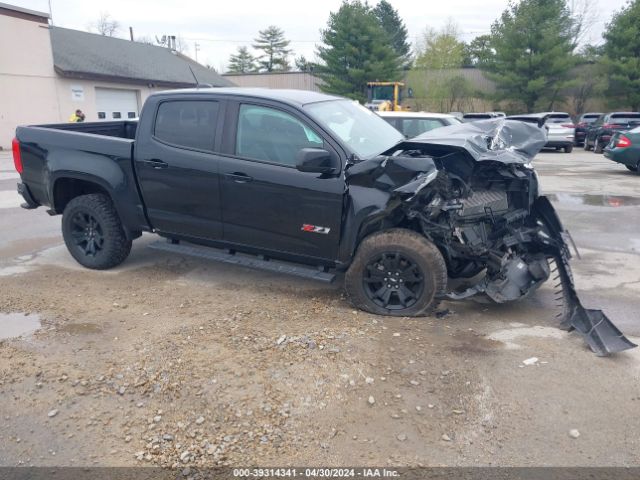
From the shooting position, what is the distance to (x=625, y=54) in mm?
31922

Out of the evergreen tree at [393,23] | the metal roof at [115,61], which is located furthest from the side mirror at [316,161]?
the evergreen tree at [393,23]

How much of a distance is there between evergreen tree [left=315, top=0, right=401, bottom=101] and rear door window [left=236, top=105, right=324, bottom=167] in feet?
112

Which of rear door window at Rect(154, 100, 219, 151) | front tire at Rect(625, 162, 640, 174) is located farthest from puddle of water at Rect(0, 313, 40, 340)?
front tire at Rect(625, 162, 640, 174)

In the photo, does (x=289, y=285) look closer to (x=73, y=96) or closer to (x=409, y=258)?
(x=409, y=258)

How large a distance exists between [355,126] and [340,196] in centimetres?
106

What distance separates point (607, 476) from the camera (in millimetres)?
2818

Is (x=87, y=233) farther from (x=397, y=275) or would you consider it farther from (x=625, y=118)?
(x=625, y=118)

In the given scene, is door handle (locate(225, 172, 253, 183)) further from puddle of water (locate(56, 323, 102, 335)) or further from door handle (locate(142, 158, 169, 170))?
puddle of water (locate(56, 323, 102, 335))

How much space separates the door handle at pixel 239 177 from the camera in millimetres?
5047

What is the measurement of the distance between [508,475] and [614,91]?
120 feet

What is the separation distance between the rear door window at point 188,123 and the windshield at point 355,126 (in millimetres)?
1010

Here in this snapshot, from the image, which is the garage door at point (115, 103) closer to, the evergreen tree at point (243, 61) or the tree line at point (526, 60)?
the tree line at point (526, 60)

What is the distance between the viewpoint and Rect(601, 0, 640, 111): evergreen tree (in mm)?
31062

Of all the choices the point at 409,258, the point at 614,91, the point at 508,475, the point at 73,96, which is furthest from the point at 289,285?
the point at 614,91
